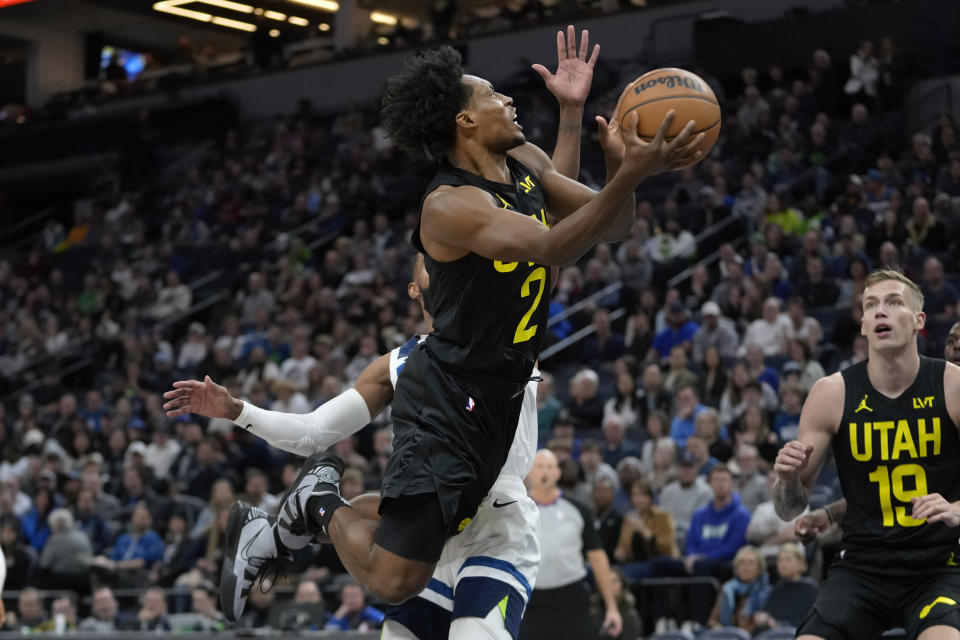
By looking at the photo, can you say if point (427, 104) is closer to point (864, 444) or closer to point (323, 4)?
point (864, 444)

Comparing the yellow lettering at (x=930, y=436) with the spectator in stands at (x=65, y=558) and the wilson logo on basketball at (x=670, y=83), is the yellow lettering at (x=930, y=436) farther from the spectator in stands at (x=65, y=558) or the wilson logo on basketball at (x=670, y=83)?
the spectator in stands at (x=65, y=558)

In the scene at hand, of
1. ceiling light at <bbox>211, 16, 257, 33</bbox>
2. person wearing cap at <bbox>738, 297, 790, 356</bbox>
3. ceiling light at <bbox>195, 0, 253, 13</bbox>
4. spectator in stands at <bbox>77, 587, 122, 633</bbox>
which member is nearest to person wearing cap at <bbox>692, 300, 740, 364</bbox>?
person wearing cap at <bbox>738, 297, 790, 356</bbox>

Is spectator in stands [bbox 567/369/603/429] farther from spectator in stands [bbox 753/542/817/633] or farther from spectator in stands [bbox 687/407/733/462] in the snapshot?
spectator in stands [bbox 753/542/817/633]

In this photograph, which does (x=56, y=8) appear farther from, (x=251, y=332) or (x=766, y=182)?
(x=766, y=182)

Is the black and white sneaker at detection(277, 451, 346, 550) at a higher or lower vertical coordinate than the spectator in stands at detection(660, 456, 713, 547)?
higher

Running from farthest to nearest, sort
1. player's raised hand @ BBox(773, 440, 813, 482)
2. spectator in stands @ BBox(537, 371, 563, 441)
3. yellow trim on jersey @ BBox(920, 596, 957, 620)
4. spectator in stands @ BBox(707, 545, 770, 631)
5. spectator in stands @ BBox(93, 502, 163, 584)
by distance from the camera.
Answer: spectator in stands @ BBox(93, 502, 163, 584), spectator in stands @ BBox(537, 371, 563, 441), spectator in stands @ BBox(707, 545, 770, 631), player's raised hand @ BBox(773, 440, 813, 482), yellow trim on jersey @ BBox(920, 596, 957, 620)

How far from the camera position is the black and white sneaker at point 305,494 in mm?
5199

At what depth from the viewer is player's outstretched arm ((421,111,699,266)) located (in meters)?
4.15

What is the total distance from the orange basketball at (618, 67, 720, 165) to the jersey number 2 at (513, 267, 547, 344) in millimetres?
586

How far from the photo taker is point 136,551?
14.1 m

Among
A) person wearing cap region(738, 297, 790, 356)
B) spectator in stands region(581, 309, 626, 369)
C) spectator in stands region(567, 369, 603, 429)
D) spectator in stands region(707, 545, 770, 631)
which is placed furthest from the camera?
spectator in stands region(581, 309, 626, 369)

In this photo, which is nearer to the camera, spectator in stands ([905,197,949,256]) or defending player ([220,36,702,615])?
defending player ([220,36,702,615])

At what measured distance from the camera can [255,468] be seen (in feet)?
48.2

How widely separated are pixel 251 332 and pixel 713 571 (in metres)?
9.80
